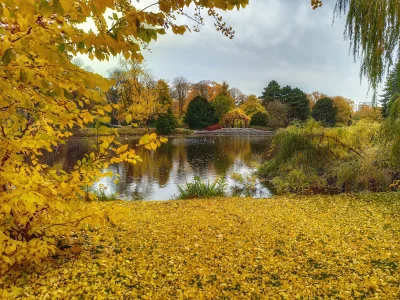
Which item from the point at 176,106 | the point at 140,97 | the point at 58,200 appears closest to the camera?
the point at 58,200

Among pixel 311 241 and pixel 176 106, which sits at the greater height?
pixel 176 106

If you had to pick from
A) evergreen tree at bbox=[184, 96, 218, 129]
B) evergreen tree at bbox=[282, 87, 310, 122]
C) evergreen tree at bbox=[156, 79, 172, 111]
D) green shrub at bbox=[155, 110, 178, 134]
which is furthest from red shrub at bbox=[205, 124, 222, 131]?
evergreen tree at bbox=[282, 87, 310, 122]

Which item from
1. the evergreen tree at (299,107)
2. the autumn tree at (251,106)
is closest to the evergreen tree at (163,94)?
the autumn tree at (251,106)

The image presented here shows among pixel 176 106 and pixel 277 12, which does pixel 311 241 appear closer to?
pixel 277 12

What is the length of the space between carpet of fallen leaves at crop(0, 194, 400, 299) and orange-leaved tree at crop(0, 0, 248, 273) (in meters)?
0.40

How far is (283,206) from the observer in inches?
227

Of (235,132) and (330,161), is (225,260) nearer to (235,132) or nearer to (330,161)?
(330,161)

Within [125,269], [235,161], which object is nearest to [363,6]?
[125,269]

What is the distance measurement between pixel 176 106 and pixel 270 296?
4917 cm

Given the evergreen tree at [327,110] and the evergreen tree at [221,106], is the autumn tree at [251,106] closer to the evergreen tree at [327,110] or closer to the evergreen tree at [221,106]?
the evergreen tree at [221,106]

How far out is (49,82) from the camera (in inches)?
A: 88.4

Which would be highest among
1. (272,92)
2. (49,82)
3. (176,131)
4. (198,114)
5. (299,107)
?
(272,92)

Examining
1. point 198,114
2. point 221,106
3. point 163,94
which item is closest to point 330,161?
point 163,94

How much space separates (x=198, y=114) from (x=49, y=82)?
39907mm
